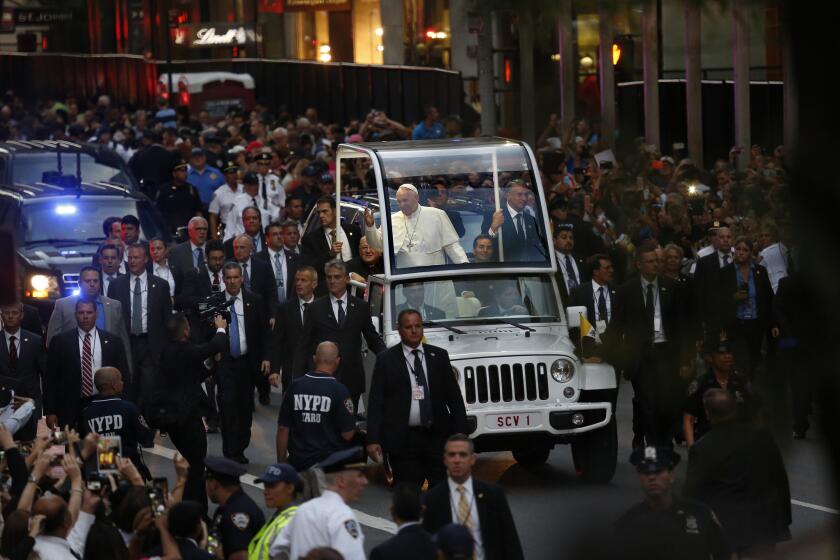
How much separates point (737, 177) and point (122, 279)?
13445mm

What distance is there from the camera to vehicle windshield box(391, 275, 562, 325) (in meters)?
13.0

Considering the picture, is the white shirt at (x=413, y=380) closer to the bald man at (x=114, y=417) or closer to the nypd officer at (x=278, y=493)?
the bald man at (x=114, y=417)

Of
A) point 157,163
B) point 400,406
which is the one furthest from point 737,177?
point 157,163

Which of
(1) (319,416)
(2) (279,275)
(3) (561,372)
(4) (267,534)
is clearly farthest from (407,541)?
(2) (279,275)

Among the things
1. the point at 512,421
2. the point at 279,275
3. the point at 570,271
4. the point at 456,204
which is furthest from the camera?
the point at 279,275

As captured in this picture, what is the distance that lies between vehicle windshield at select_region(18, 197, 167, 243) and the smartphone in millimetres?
10488

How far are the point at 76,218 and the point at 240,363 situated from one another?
6.18m

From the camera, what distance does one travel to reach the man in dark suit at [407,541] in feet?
22.3

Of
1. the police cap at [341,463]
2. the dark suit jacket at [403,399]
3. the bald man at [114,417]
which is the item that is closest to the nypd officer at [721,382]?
the police cap at [341,463]

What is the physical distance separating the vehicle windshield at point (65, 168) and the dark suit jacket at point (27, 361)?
8836mm

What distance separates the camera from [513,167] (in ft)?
45.2

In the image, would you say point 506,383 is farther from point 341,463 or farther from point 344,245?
point 341,463

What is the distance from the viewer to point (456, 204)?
1359 cm

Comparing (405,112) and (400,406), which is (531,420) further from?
(405,112)
